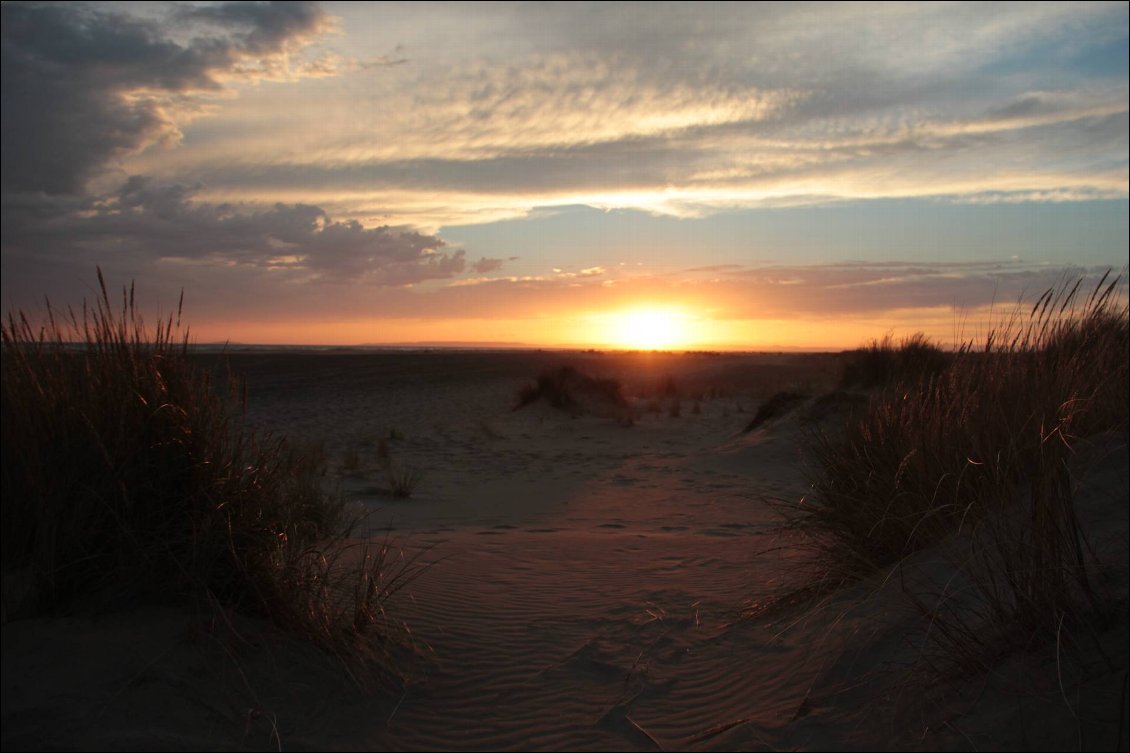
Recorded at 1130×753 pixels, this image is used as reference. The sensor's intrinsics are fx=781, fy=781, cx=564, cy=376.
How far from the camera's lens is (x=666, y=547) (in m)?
7.21

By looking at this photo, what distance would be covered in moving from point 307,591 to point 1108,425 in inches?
169

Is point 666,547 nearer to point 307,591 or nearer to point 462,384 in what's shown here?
point 307,591

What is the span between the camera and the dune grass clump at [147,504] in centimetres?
388

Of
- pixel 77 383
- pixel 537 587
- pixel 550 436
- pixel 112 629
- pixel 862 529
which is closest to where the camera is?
pixel 112 629

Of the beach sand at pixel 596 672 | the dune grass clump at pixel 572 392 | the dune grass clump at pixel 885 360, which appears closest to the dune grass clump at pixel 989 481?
the beach sand at pixel 596 672

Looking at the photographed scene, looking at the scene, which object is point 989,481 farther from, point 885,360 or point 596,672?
point 885,360

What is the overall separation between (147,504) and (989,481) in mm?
4262

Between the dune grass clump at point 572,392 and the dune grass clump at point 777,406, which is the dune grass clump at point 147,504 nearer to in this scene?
the dune grass clump at point 777,406

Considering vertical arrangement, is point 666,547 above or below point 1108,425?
below

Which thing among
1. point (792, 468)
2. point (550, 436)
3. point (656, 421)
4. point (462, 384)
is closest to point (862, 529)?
point (792, 468)

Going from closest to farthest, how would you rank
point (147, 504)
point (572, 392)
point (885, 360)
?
point (147, 504) < point (885, 360) < point (572, 392)

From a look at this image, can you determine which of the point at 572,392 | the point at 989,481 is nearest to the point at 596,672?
the point at 989,481

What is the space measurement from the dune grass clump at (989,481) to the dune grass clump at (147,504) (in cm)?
286

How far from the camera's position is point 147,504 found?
155 inches
